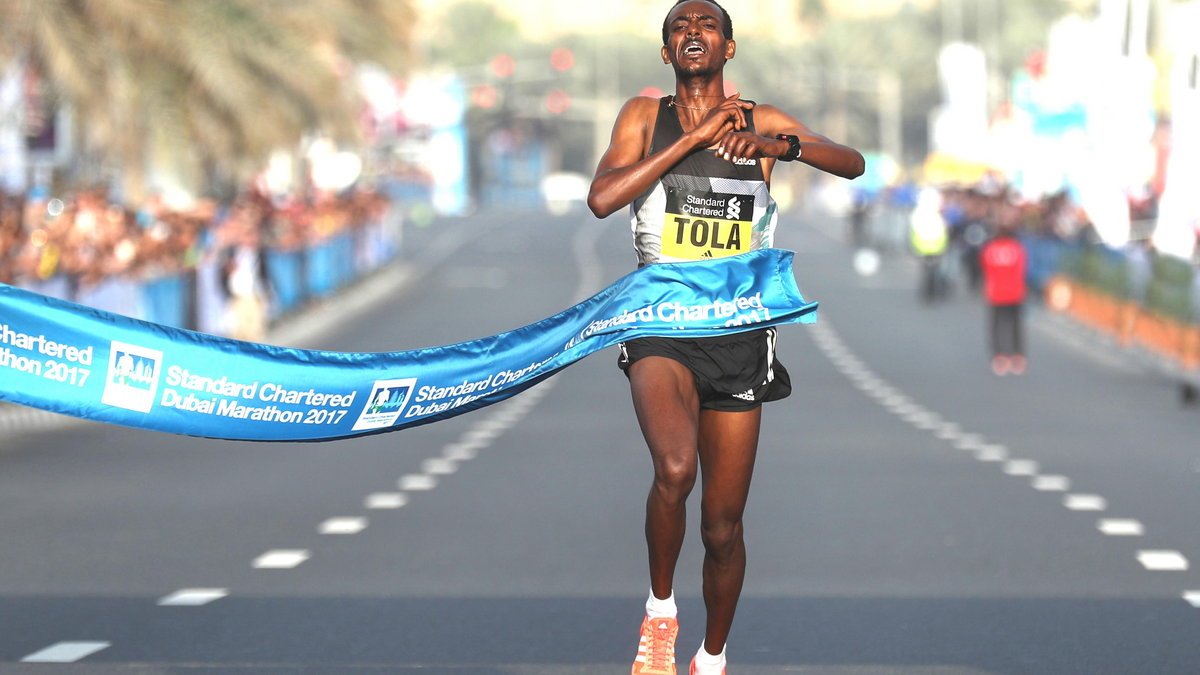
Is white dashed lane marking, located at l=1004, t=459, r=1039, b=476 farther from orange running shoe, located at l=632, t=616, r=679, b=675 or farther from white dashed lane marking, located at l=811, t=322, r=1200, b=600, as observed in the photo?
orange running shoe, located at l=632, t=616, r=679, b=675

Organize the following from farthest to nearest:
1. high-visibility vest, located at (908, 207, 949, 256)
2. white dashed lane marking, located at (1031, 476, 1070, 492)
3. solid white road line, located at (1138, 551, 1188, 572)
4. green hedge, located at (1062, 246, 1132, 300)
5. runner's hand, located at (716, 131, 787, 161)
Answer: high-visibility vest, located at (908, 207, 949, 256)
green hedge, located at (1062, 246, 1132, 300)
white dashed lane marking, located at (1031, 476, 1070, 492)
solid white road line, located at (1138, 551, 1188, 572)
runner's hand, located at (716, 131, 787, 161)

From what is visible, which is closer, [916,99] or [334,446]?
[334,446]

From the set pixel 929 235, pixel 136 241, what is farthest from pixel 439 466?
pixel 929 235

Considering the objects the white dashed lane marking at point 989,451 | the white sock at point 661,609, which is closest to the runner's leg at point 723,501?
the white sock at point 661,609

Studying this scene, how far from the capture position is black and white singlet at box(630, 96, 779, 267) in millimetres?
6520

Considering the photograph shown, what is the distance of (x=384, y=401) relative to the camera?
6.68m

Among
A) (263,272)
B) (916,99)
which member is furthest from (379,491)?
(916,99)

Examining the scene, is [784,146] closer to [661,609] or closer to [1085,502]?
[661,609]

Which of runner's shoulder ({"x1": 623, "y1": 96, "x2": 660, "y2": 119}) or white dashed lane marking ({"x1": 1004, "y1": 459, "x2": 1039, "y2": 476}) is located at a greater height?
runner's shoulder ({"x1": 623, "y1": 96, "x2": 660, "y2": 119})

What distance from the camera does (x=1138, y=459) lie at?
16.1m

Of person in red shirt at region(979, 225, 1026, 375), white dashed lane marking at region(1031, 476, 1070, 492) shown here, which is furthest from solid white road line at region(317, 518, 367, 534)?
person in red shirt at region(979, 225, 1026, 375)

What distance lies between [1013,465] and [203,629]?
829cm

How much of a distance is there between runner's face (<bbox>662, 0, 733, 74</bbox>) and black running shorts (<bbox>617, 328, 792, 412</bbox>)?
2.50ft

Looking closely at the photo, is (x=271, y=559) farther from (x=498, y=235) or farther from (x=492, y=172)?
(x=492, y=172)
